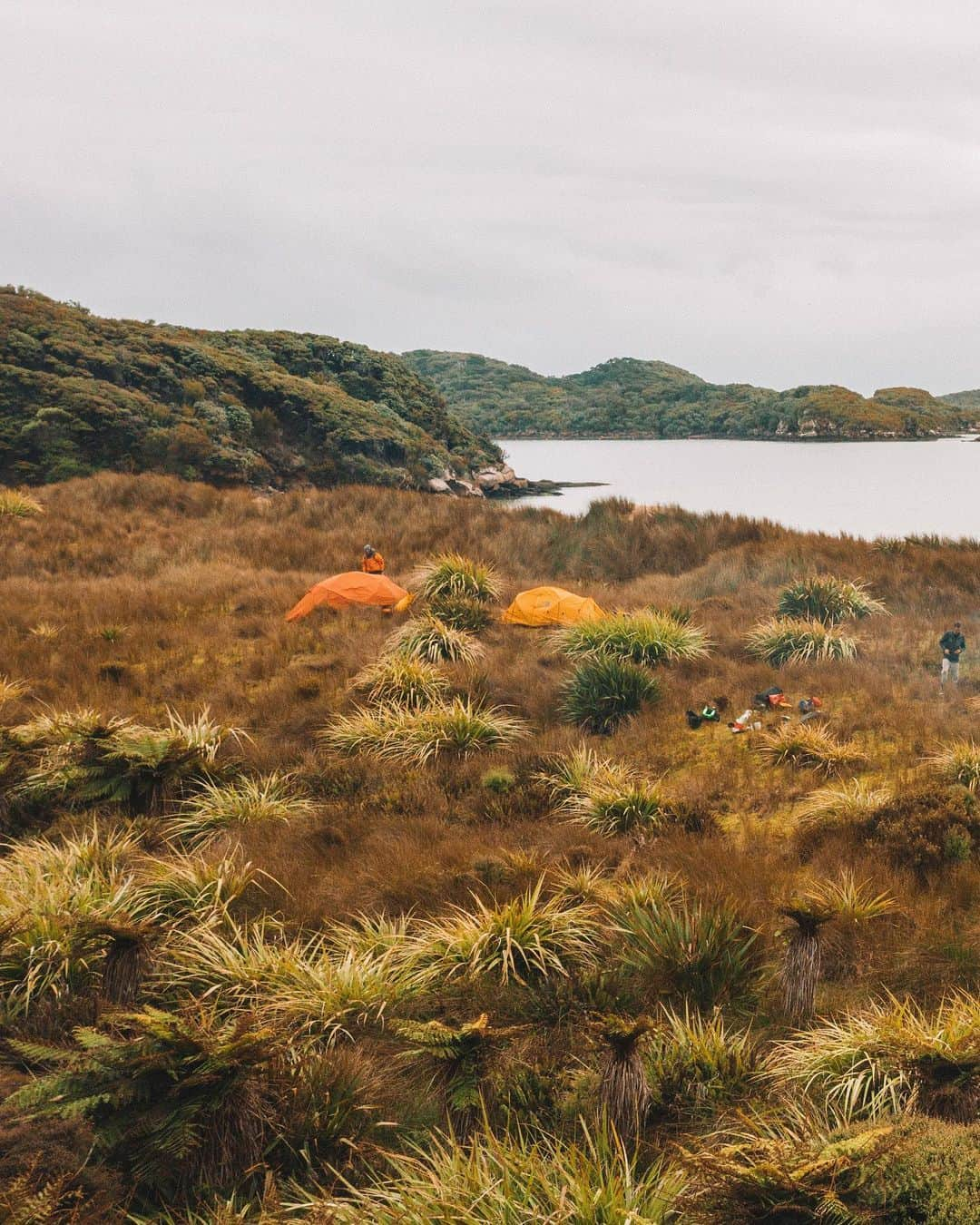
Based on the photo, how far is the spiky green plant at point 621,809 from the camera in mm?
7316

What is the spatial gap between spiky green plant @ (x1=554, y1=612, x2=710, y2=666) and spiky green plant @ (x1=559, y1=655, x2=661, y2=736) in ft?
2.48

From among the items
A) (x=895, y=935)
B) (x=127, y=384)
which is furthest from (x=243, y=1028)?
(x=127, y=384)

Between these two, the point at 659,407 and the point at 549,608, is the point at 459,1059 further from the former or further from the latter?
the point at 659,407

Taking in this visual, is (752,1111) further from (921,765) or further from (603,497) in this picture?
(603,497)

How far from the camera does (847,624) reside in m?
14.4

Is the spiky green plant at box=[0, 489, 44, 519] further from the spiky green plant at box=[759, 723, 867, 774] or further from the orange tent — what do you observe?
the spiky green plant at box=[759, 723, 867, 774]

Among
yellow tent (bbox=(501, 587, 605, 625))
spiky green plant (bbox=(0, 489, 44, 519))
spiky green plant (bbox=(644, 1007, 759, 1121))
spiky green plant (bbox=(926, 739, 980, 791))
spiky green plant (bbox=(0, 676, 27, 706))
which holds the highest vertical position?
spiky green plant (bbox=(0, 489, 44, 519))

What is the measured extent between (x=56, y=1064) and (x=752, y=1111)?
3.47 m

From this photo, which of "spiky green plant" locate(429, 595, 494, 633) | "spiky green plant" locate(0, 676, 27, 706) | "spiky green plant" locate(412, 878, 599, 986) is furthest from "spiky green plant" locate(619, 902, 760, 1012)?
"spiky green plant" locate(429, 595, 494, 633)

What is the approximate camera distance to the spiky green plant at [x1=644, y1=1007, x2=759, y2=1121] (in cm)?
412

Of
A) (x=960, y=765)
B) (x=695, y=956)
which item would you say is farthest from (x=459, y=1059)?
(x=960, y=765)

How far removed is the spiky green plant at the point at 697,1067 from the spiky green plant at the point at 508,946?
31.7 inches

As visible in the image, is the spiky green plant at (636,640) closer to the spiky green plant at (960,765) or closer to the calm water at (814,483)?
the spiky green plant at (960,765)

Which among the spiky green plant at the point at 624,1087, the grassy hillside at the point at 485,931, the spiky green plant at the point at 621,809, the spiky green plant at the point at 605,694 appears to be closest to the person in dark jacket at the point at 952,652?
the grassy hillside at the point at 485,931
